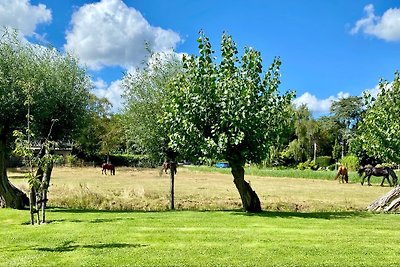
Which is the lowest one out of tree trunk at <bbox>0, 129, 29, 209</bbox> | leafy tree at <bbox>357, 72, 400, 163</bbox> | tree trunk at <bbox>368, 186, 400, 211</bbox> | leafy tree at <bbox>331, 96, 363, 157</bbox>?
tree trunk at <bbox>368, 186, 400, 211</bbox>

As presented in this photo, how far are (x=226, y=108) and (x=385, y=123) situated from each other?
7.39m

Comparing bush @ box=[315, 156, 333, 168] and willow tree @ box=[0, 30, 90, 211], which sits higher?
willow tree @ box=[0, 30, 90, 211]

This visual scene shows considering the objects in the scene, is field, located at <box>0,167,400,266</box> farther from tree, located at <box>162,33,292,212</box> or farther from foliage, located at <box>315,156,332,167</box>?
foliage, located at <box>315,156,332,167</box>

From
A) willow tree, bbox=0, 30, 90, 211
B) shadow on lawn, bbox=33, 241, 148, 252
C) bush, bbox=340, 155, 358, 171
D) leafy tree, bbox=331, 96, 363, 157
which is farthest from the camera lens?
leafy tree, bbox=331, 96, 363, 157

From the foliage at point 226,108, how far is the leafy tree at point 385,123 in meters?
4.95

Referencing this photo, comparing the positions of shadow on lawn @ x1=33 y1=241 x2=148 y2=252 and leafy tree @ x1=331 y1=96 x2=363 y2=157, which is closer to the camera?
Result: shadow on lawn @ x1=33 y1=241 x2=148 y2=252

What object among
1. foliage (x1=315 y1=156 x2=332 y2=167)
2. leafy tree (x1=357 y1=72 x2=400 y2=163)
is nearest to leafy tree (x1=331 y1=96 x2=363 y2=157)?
foliage (x1=315 y1=156 x2=332 y2=167)

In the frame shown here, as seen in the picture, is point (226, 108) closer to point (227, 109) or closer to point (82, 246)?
point (227, 109)

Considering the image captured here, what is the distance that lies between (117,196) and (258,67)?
37.7 feet

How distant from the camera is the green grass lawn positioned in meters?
7.95

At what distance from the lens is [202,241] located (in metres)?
9.64

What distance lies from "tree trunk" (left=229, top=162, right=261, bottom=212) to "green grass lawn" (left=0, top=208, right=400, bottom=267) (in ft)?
6.20

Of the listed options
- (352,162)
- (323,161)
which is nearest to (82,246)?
(352,162)

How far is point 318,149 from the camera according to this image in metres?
76.2
